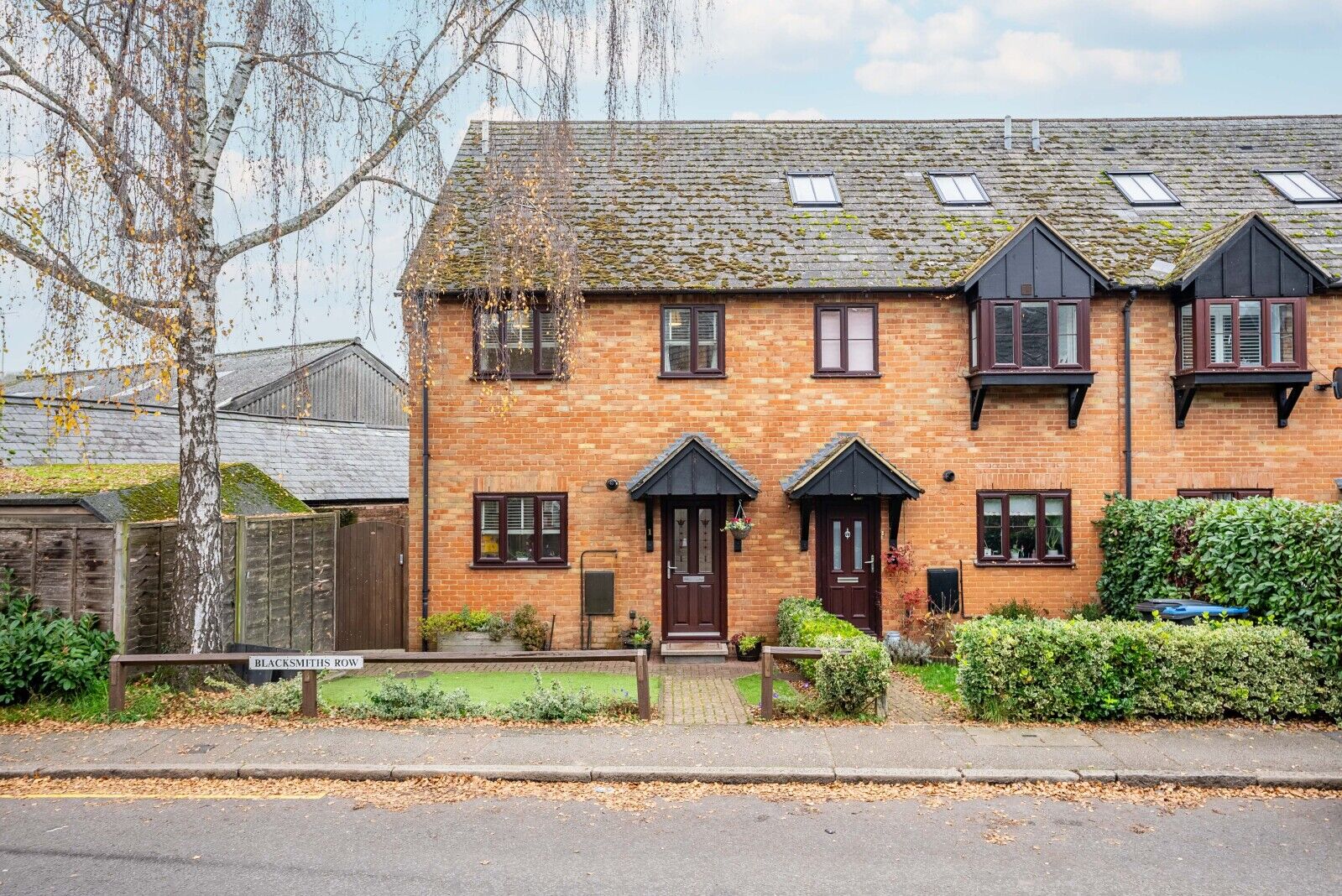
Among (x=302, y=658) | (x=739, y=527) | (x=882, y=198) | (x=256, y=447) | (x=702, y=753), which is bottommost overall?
(x=702, y=753)

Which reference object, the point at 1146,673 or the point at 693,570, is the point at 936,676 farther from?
the point at 693,570

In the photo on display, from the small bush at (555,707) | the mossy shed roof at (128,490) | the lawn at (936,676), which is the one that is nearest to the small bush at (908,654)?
the lawn at (936,676)

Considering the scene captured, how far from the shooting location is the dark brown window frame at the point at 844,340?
14547 millimetres

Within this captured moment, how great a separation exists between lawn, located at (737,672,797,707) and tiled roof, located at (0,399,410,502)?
31.8 ft

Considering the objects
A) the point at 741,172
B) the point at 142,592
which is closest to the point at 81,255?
the point at 142,592

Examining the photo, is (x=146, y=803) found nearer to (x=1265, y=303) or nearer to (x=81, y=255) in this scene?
(x=81, y=255)

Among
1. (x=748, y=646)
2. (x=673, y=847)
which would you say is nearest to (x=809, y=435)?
(x=748, y=646)

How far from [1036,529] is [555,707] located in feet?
29.1

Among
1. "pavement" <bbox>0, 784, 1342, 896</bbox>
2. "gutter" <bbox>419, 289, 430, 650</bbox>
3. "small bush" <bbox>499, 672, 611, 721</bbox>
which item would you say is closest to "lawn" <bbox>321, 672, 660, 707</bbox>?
"small bush" <bbox>499, 672, 611, 721</bbox>

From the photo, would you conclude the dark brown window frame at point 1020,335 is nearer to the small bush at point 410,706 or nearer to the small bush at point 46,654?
the small bush at point 410,706

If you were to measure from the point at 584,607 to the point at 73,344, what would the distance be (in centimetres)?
779

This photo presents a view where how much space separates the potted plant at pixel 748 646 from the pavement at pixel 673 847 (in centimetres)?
652

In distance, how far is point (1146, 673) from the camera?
30.2 feet

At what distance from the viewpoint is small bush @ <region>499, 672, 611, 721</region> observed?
9.33 m
